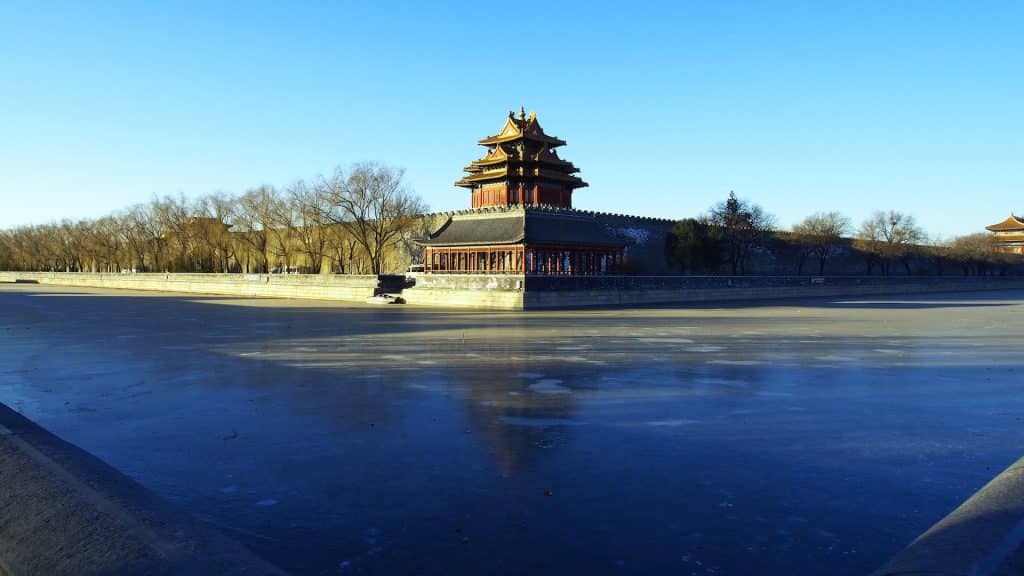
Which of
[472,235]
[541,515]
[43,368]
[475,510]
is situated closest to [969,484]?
[541,515]

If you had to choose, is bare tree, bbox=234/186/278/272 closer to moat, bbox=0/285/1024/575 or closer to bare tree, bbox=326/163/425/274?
bare tree, bbox=326/163/425/274

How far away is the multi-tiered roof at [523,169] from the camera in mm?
51250

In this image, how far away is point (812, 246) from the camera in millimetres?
62594

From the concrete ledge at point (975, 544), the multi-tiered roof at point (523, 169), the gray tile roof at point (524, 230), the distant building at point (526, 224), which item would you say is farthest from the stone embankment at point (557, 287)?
the concrete ledge at point (975, 544)

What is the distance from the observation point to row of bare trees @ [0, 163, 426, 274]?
55031mm

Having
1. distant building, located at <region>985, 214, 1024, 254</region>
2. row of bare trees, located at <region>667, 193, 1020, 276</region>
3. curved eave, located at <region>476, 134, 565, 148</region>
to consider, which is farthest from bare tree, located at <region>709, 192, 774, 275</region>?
distant building, located at <region>985, 214, 1024, 254</region>

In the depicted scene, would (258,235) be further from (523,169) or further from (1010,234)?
(1010,234)

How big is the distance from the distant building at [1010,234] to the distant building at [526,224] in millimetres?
59709

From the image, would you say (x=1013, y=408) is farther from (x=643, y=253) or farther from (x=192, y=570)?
(x=643, y=253)

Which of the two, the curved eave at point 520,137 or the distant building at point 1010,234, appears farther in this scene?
the distant building at point 1010,234

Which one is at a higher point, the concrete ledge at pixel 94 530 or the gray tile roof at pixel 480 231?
the gray tile roof at pixel 480 231

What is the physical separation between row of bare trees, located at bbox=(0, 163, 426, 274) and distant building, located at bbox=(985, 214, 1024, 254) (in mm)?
78361

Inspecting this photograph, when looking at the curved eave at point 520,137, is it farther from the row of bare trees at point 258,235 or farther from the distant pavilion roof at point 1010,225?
the distant pavilion roof at point 1010,225

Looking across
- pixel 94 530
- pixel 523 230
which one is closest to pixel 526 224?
pixel 523 230
